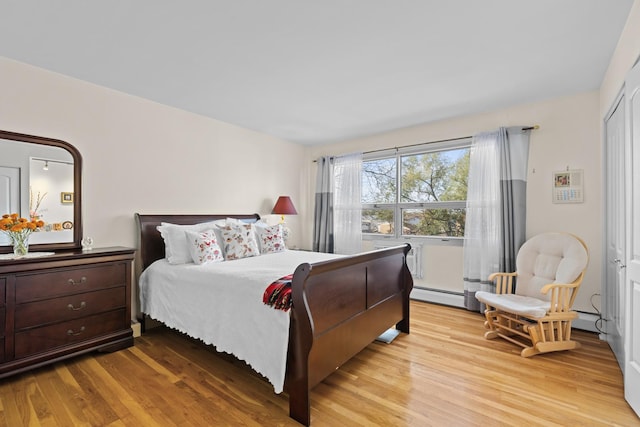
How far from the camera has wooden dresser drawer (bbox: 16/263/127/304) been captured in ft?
7.22

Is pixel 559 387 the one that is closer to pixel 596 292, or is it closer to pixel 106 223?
pixel 596 292

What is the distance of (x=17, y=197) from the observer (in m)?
2.48

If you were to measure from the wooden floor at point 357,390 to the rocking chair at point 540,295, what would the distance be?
0.51ft

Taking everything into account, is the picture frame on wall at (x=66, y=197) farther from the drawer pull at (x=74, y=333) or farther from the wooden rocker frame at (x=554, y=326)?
the wooden rocker frame at (x=554, y=326)

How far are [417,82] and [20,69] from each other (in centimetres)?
335

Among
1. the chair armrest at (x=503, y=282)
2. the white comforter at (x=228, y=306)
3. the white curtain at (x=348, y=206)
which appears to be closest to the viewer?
the white comforter at (x=228, y=306)

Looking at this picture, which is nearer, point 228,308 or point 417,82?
point 228,308

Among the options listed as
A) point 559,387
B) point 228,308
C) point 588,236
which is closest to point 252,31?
point 228,308

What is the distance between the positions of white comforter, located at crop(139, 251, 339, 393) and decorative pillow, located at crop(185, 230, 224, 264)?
13 cm

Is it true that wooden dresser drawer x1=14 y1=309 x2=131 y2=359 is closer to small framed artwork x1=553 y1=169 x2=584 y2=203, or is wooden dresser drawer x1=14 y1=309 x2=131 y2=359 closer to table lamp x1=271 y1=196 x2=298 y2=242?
table lamp x1=271 y1=196 x2=298 y2=242

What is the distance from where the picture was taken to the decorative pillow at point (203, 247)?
9.41 ft

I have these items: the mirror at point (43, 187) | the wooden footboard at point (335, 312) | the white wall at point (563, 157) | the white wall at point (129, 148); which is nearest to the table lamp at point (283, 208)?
the white wall at point (129, 148)

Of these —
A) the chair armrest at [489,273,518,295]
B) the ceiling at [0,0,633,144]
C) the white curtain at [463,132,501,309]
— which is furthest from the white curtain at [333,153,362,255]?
the chair armrest at [489,273,518,295]

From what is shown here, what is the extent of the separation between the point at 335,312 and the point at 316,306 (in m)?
0.23
